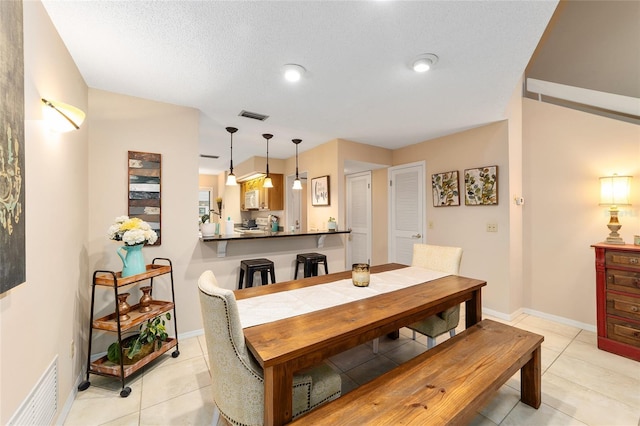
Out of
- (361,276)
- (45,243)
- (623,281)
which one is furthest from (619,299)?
(45,243)

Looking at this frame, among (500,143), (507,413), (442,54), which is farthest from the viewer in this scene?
(500,143)

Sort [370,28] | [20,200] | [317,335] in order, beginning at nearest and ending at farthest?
[20,200] → [317,335] → [370,28]

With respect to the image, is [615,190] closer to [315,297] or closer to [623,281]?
[623,281]

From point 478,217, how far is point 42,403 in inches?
166

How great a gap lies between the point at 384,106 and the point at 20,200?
9.19 ft

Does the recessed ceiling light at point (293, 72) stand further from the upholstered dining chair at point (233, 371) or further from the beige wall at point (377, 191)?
the beige wall at point (377, 191)

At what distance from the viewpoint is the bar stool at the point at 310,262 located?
336 centimetres

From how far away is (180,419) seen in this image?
5.58 feet

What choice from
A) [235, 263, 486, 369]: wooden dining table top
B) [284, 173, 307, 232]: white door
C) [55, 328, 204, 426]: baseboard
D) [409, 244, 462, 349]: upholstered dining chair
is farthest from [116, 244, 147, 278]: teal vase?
[284, 173, 307, 232]: white door

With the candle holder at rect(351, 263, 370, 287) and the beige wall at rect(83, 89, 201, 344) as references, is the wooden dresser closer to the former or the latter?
the candle holder at rect(351, 263, 370, 287)

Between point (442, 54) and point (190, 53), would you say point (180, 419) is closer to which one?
point (190, 53)

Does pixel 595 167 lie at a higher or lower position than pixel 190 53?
lower

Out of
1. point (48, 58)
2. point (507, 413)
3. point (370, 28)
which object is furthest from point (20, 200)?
point (507, 413)

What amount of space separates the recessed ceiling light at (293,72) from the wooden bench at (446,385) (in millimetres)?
2152
